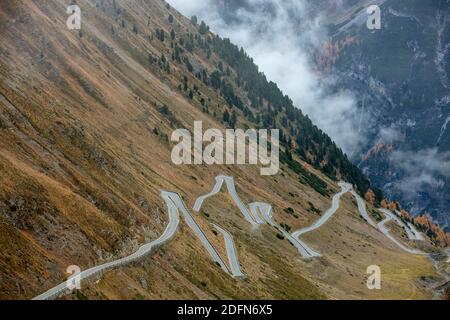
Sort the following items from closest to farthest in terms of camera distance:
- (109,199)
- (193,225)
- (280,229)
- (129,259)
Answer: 1. (129,259)
2. (109,199)
3. (193,225)
4. (280,229)

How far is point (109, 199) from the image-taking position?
84938 mm

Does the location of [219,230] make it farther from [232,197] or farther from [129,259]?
[129,259]

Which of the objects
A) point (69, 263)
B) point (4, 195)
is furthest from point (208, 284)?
point (4, 195)

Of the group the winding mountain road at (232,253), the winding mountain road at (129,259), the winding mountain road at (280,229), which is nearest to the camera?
the winding mountain road at (129,259)

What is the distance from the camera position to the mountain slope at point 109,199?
218ft

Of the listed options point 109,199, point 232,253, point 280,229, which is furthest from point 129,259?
point 280,229

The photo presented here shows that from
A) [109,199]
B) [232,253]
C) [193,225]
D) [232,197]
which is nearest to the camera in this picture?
[109,199]

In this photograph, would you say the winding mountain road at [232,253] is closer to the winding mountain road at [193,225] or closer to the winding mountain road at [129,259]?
the winding mountain road at [193,225]

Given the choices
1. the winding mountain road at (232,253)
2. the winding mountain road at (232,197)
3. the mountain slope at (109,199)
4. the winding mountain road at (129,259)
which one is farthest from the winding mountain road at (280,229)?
the winding mountain road at (129,259)

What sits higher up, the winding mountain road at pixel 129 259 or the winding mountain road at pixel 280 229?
the winding mountain road at pixel 280 229

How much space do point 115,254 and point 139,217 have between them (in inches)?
615

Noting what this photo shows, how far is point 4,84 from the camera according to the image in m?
98.4

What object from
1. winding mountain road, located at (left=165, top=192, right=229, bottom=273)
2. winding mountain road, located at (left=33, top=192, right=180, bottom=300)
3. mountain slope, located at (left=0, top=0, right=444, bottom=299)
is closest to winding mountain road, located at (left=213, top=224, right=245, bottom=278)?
mountain slope, located at (left=0, top=0, right=444, bottom=299)
